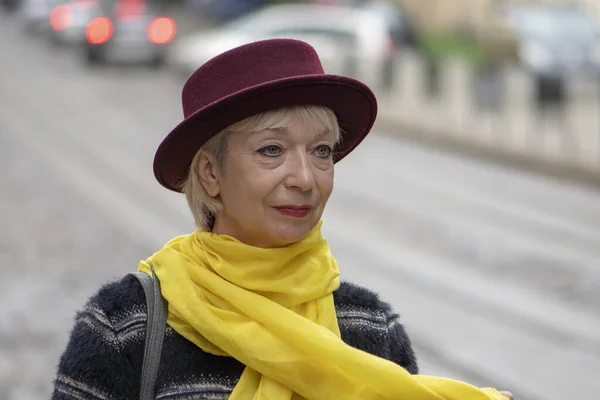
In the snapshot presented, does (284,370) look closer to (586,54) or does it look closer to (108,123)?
(108,123)

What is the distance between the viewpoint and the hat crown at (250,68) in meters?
2.80

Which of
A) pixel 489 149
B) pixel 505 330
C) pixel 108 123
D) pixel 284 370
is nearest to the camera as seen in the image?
pixel 284 370

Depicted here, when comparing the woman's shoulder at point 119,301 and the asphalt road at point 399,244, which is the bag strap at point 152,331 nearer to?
the woman's shoulder at point 119,301

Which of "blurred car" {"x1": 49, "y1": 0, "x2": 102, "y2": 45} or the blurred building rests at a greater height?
the blurred building

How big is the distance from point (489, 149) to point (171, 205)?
692 centimetres

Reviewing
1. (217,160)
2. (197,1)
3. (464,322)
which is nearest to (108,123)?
(464,322)

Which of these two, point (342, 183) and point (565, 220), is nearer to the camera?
point (565, 220)

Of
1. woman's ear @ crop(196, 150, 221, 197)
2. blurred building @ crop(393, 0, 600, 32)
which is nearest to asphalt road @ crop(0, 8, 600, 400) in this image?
woman's ear @ crop(196, 150, 221, 197)

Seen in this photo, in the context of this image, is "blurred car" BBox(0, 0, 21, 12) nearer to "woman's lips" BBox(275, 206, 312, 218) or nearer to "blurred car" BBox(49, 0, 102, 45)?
"blurred car" BBox(49, 0, 102, 45)

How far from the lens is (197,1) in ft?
160

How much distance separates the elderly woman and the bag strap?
0.01 m

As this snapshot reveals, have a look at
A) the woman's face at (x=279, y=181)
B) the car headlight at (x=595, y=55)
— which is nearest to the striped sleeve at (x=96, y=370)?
the woman's face at (x=279, y=181)

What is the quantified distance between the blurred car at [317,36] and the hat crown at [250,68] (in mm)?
22047

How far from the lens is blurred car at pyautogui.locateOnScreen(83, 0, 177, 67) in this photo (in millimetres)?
29547
